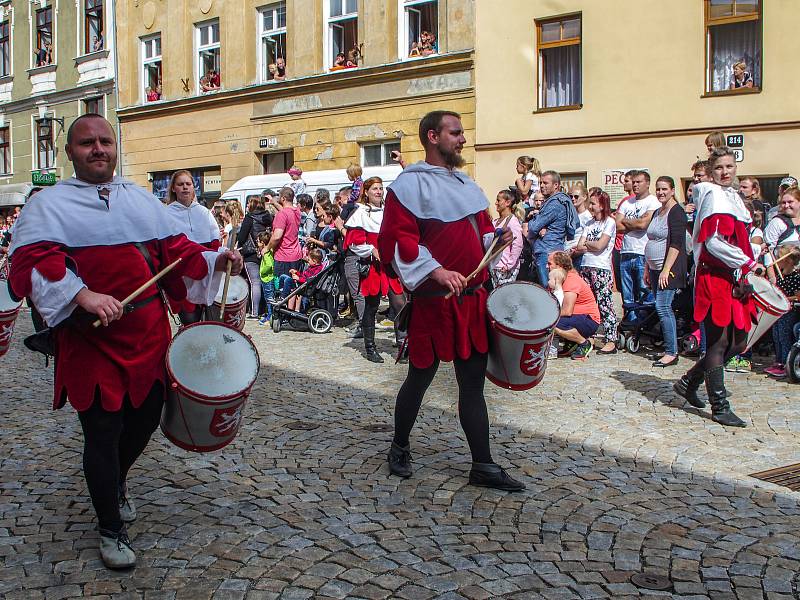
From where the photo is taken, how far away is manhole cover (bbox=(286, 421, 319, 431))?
621 cm

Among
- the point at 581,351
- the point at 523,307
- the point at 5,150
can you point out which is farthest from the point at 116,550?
the point at 5,150

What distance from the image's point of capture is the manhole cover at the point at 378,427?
6.14 metres

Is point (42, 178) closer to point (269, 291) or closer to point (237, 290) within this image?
point (269, 291)

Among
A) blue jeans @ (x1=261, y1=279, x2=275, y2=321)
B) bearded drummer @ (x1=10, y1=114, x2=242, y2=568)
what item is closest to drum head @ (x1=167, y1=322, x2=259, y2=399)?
bearded drummer @ (x1=10, y1=114, x2=242, y2=568)

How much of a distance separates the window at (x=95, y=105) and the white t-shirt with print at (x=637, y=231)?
2243 cm

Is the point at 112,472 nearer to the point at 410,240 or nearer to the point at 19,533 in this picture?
the point at 19,533

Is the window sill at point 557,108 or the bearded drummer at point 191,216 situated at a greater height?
the window sill at point 557,108

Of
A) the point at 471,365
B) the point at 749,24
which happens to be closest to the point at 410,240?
the point at 471,365

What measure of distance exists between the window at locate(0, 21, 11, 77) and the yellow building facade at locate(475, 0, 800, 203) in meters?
22.9

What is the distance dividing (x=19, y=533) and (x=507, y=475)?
2407 mm

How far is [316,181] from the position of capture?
17734 millimetres

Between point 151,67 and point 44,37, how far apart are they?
7.59 m

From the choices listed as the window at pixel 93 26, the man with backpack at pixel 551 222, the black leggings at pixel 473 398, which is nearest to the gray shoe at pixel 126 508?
the black leggings at pixel 473 398

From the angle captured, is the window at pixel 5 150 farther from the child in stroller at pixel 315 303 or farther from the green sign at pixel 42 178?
the child in stroller at pixel 315 303
